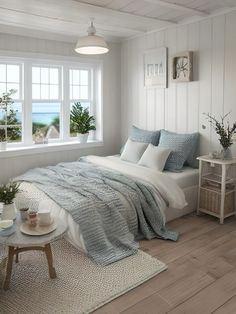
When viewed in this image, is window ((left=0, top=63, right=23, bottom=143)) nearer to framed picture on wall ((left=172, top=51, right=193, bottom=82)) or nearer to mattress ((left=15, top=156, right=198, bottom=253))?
mattress ((left=15, top=156, right=198, bottom=253))

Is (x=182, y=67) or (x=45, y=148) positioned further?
(x=45, y=148)

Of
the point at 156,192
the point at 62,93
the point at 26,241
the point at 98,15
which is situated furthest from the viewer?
the point at 62,93

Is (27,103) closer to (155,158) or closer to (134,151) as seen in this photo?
(134,151)

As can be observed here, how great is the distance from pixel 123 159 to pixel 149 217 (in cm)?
135

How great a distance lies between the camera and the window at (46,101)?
463cm

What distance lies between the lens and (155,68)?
14.8 feet

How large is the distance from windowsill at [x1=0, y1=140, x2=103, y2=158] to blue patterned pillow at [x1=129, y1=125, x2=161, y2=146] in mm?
766

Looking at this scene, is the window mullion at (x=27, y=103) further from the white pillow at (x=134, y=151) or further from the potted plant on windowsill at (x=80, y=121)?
the white pillow at (x=134, y=151)

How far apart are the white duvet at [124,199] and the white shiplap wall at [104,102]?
96 centimetres

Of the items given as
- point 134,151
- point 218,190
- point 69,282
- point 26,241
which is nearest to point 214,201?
point 218,190

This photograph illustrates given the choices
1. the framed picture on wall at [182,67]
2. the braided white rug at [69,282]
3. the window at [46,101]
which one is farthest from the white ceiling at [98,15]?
the braided white rug at [69,282]

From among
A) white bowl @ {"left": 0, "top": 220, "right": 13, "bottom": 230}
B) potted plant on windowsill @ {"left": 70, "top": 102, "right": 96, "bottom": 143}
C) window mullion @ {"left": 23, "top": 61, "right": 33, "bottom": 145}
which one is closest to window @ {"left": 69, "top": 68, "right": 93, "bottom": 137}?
potted plant on windowsill @ {"left": 70, "top": 102, "right": 96, "bottom": 143}

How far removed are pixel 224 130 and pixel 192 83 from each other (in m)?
0.81

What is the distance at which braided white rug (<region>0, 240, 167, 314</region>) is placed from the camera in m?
2.10
